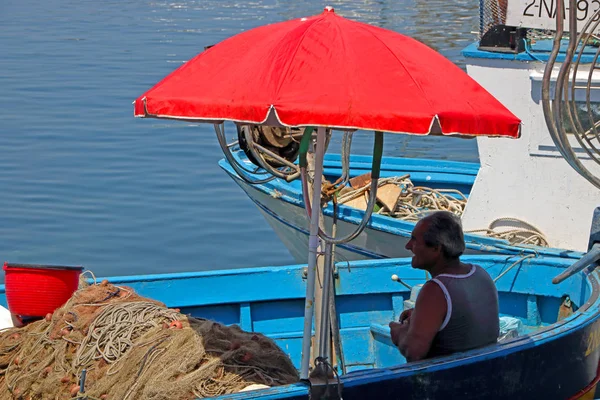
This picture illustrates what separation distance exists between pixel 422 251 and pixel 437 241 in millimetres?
81

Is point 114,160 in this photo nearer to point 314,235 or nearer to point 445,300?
point 314,235

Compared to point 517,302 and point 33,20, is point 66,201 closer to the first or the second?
point 517,302

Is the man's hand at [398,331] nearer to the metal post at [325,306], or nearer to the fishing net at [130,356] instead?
the metal post at [325,306]

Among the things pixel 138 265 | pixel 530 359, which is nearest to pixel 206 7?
pixel 138 265


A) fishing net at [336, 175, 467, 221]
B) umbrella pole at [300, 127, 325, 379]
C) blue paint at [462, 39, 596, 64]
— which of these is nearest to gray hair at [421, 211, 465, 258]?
umbrella pole at [300, 127, 325, 379]

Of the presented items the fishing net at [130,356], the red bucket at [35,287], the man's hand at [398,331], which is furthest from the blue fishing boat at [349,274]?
the red bucket at [35,287]

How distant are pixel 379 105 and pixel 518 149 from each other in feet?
13.8

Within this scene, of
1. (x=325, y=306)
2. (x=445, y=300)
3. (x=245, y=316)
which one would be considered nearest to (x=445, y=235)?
(x=445, y=300)

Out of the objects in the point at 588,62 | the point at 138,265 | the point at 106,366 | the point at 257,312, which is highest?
the point at 588,62

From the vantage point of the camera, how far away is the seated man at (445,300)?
3920 mm

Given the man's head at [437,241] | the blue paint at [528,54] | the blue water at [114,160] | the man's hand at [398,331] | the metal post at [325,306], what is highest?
the blue paint at [528,54]

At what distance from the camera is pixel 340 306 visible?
605 cm

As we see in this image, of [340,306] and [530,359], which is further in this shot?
[340,306]

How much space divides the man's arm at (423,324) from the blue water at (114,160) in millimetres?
5935
